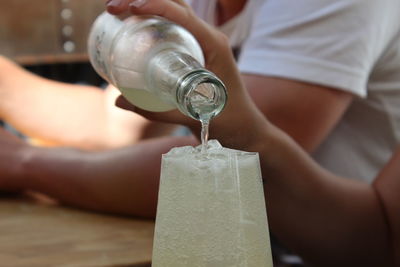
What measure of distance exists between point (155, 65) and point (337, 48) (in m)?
0.37

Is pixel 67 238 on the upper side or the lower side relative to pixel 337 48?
lower

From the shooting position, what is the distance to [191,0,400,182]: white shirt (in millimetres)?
845

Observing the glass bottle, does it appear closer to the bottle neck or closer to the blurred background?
the bottle neck

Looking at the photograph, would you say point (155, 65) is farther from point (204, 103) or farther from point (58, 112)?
point (58, 112)

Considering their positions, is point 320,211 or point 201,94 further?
point 320,211

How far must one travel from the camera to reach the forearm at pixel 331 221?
0.81 meters

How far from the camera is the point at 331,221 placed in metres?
0.83

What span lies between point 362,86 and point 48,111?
1.96ft

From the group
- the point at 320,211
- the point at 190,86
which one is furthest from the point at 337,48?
the point at 190,86

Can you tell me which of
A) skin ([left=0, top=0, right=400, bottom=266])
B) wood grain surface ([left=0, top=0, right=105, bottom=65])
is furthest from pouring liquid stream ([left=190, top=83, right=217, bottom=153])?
wood grain surface ([left=0, top=0, right=105, bottom=65])

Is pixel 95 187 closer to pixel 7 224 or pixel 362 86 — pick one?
pixel 7 224

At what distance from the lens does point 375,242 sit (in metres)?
0.83

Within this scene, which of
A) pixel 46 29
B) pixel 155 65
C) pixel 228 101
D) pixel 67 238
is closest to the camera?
pixel 155 65

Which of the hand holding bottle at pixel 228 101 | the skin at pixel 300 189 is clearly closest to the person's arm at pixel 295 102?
the skin at pixel 300 189
